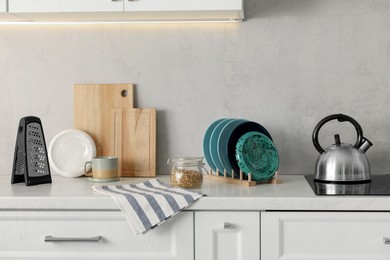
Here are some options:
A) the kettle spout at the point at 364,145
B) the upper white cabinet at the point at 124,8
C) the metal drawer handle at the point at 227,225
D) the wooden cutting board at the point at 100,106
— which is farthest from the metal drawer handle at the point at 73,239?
the kettle spout at the point at 364,145

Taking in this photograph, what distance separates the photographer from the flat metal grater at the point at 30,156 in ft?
8.27

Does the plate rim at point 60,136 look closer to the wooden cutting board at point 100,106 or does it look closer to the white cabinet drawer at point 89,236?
the wooden cutting board at point 100,106

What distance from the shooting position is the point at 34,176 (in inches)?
99.2

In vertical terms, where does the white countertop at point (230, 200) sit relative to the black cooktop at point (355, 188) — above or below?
below

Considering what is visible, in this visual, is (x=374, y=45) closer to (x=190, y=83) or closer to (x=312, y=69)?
(x=312, y=69)

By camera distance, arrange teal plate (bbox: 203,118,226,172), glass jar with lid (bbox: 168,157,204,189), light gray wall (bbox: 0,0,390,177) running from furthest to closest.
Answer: light gray wall (bbox: 0,0,390,177) < teal plate (bbox: 203,118,226,172) < glass jar with lid (bbox: 168,157,204,189)

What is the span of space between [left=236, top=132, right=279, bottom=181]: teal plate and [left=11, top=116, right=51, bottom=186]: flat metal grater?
783 millimetres

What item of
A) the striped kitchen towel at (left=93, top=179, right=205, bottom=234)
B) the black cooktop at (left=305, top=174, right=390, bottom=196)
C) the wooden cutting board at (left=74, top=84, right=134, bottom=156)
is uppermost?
the wooden cutting board at (left=74, top=84, right=134, bottom=156)

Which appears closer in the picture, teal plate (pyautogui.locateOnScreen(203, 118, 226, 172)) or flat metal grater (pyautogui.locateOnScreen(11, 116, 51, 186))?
flat metal grater (pyautogui.locateOnScreen(11, 116, 51, 186))

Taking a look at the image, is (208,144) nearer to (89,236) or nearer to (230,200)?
(230,200)

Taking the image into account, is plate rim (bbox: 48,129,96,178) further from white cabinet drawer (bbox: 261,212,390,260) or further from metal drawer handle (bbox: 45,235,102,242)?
white cabinet drawer (bbox: 261,212,390,260)

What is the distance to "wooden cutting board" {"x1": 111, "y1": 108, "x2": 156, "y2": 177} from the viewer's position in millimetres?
2793

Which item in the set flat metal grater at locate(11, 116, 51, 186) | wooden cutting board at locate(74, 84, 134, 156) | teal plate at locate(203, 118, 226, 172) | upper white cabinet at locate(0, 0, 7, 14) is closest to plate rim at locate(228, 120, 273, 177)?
teal plate at locate(203, 118, 226, 172)

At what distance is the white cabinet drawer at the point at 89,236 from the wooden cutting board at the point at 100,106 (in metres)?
0.63
